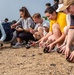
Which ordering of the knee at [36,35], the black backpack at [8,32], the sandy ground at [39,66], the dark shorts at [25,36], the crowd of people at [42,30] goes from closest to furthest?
the sandy ground at [39,66] → the crowd of people at [42,30] → the knee at [36,35] → the dark shorts at [25,36] → the black backpack at [8,32]

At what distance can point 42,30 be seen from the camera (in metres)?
7.08

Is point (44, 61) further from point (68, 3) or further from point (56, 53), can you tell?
point (68, 3)

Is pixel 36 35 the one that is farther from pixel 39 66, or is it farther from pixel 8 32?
pixel 39 66

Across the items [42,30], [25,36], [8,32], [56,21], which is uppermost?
[56,21]

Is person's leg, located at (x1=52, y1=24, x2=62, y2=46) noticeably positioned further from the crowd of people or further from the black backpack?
the black backpack

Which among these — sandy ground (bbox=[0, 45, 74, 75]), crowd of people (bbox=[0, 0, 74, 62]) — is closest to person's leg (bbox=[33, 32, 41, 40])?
crowd of people (bbox=[0, 0, 74, 62])

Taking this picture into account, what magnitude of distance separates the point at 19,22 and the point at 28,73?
4116mm

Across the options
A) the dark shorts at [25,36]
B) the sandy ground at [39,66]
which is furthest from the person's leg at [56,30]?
the dark shorts at [25,36]

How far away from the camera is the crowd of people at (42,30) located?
17.6 feet

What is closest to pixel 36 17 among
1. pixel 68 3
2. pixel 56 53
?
pixel 56 53

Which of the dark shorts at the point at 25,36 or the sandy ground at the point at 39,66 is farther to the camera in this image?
the dark shorts at the point at 25,36

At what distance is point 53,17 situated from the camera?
5.57 metres

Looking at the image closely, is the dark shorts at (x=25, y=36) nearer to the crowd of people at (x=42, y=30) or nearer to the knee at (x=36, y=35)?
the crowd of people at (x=42, y=30)

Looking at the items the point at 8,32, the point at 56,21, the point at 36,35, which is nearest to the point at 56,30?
the point at 56,21
